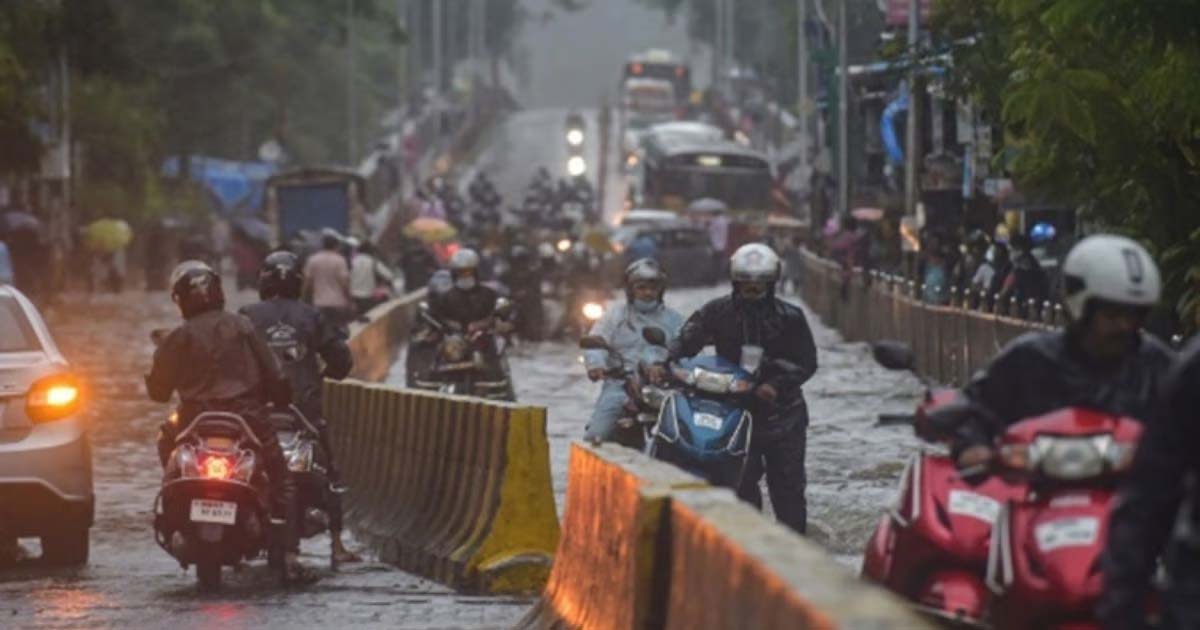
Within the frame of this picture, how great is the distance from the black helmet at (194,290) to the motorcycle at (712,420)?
2091 millimetres

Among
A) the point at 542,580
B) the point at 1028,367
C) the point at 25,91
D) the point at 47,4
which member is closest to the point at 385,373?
the point at 25,91

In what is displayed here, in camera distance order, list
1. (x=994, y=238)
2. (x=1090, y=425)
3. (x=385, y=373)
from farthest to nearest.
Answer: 1. (x=994, y=238)
2. (x=385, y=373)
3. (x=1090, y=425)

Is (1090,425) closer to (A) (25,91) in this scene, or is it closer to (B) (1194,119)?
(B) (1194,119)

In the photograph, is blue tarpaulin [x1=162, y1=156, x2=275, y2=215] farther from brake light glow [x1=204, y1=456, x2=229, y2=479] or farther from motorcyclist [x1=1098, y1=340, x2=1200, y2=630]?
motorcyclist [x1=1098, y1=340, x2=1200, y2=630]

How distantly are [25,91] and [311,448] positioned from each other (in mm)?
31718

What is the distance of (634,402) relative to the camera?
1700cm

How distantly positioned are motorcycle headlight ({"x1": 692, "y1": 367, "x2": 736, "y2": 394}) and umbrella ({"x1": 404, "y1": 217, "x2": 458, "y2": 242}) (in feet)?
147

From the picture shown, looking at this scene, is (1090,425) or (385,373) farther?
(385,373)

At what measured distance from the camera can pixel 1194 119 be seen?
2064 centimetres

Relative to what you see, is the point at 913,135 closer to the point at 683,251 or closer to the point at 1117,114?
the point at 1117,114

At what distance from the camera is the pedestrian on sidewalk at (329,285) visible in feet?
110

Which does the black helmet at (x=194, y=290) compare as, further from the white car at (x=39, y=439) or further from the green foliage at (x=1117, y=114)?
the green foliage at (x=1117, y=114)

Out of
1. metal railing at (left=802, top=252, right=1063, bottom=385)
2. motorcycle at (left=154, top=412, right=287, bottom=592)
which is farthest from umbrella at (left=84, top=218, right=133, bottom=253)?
motorcycle at (left=154, top=412, right=287, bottom=592)

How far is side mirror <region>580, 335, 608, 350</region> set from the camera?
17547 millimetres
